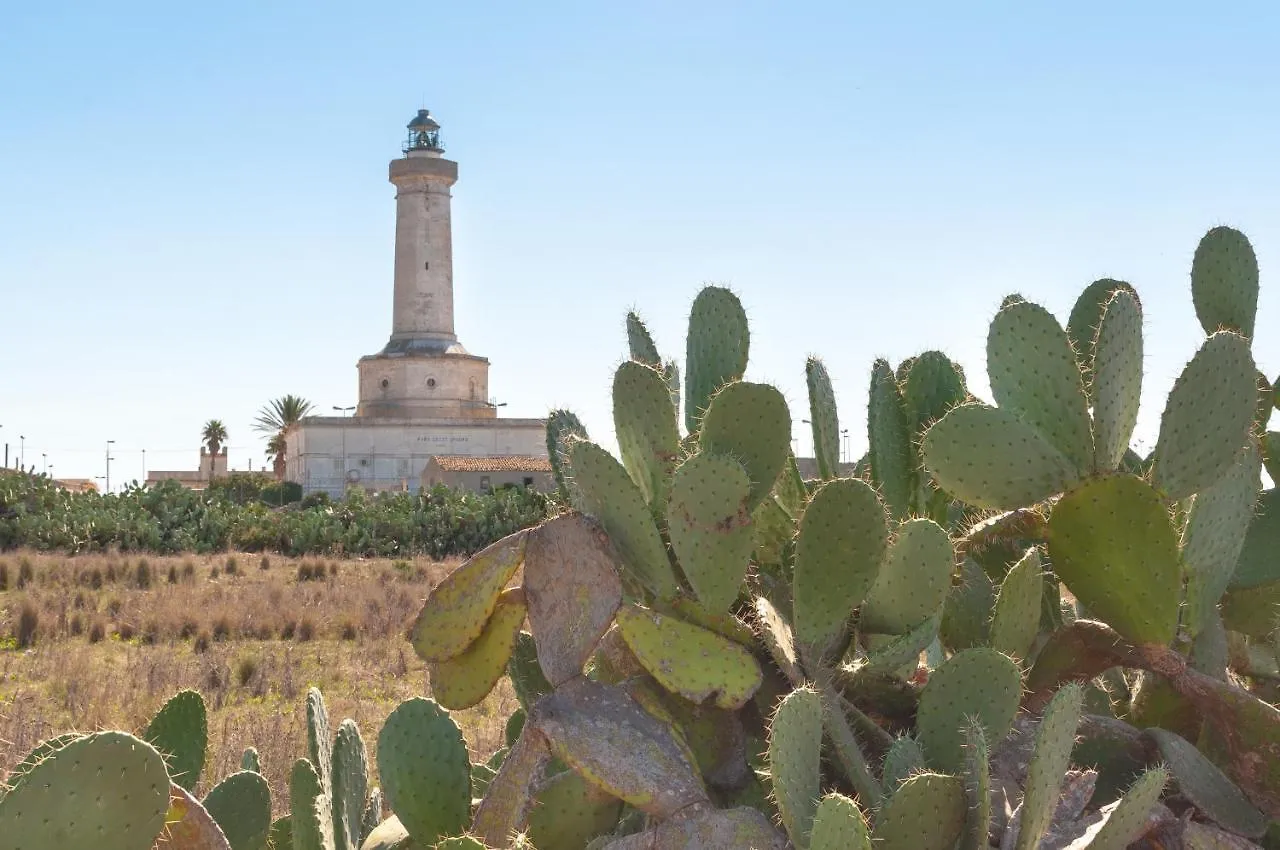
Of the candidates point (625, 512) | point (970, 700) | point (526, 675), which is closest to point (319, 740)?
point (526, 675)

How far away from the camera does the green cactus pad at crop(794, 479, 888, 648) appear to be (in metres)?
2.37

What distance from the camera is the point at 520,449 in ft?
165

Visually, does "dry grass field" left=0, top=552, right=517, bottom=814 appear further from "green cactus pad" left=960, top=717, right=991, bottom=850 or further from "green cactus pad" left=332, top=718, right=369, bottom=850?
"green cactus pad" left=960, top=717, right=991, bottom=850

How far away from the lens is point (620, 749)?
2.25 meters

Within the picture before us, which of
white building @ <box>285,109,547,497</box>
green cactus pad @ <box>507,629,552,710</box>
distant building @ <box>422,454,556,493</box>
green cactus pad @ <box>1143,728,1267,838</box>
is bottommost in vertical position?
green cactus pad @ <box>1143,728,1267,838</box>

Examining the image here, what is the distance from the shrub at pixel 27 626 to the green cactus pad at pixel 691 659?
11822 mm

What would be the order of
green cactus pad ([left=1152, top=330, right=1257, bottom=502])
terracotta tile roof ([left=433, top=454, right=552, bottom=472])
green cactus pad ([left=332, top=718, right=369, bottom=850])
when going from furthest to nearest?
terracotta tile roof ([left=433, top=454, right=552, bottom=472])
green cactus pad ([left=332, top=718, right=369, bottom=850])
green cactus pad ([left=1152, top=330, right=1257, bottom=502])

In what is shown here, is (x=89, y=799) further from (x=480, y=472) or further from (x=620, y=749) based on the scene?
(x=480, y=472)

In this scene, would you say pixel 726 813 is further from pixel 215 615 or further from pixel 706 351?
pixel 215 615

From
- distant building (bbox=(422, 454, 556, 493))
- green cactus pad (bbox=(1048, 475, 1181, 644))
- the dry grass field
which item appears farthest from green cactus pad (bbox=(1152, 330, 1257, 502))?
distant building (bbox=(422, 454, 556, 493))

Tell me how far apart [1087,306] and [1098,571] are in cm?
89

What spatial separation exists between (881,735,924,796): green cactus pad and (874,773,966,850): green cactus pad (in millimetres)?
80

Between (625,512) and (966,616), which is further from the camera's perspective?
(966,616)

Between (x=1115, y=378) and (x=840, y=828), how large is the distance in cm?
106
